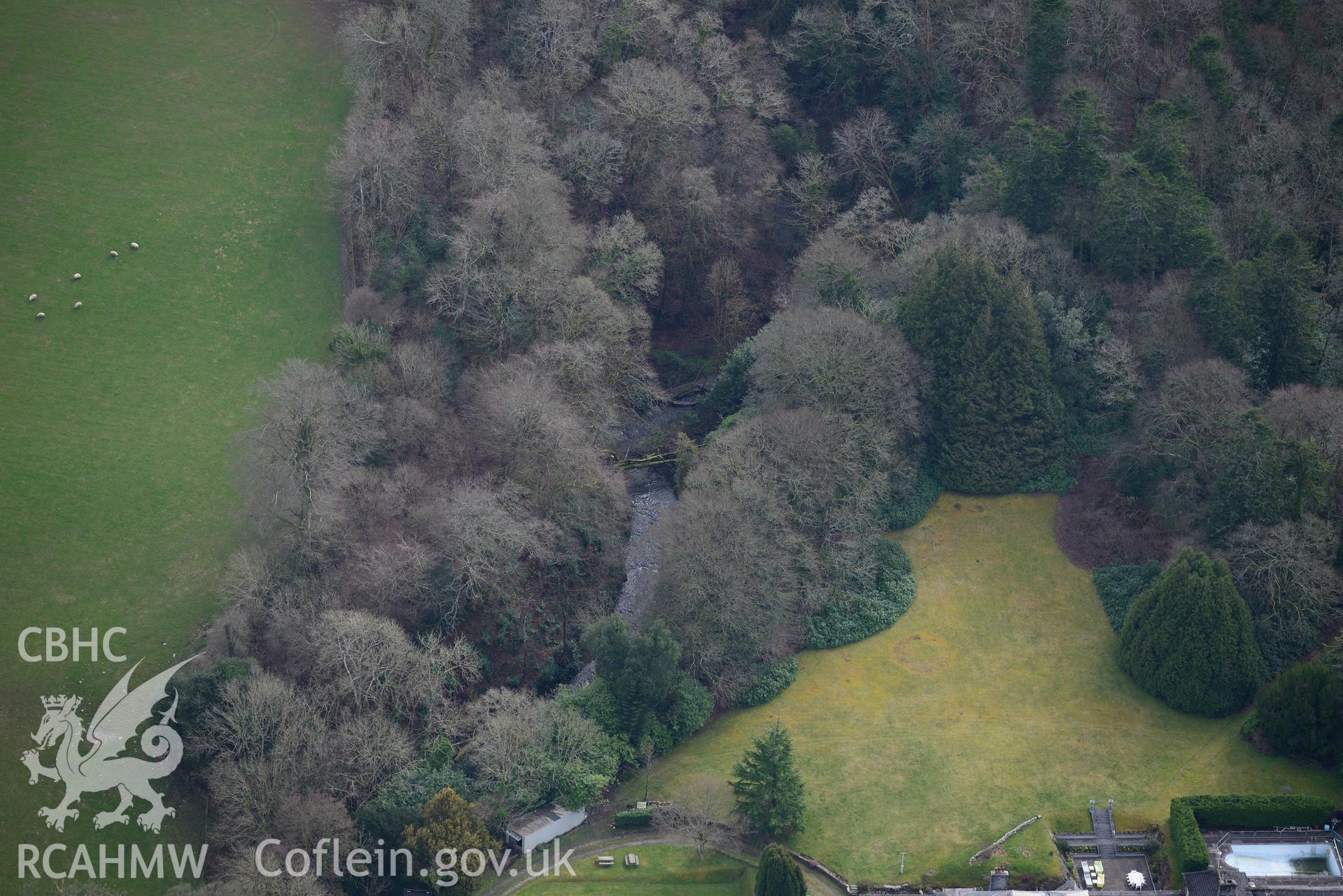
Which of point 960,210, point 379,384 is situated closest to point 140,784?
point 379,384

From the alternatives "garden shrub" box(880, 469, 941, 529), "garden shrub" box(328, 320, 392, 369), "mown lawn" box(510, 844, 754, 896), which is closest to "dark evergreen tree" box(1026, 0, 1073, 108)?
"garden shrub" box(880, 469, 941, 529)

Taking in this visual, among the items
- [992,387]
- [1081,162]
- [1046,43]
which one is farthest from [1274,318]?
[1046,43]

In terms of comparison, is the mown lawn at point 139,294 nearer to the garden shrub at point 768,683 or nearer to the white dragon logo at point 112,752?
the white dragon logo at point 112,752

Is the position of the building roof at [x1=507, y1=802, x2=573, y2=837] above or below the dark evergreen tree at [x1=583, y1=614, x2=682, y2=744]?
below

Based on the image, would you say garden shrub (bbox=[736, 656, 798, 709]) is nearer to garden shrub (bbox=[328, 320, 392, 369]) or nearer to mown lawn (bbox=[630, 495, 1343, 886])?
mown lawn (bbox=[630, 495, 1343, 886])

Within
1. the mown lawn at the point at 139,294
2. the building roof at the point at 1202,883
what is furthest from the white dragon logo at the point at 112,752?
the building roof at the point at 1202,883

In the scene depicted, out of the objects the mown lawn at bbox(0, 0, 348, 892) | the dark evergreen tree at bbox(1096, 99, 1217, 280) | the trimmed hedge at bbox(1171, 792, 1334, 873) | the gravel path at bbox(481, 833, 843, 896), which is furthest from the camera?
the dark evergreen tree at bbox(1096, 99, 1217, 280)
